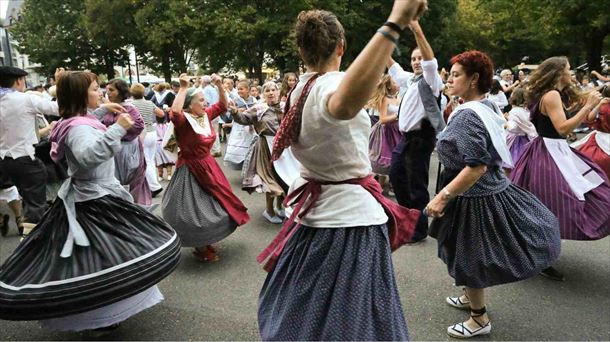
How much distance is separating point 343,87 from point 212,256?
3577mm

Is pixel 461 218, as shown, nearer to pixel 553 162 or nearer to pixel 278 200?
pixel 553 162

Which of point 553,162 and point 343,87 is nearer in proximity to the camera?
point 343,87

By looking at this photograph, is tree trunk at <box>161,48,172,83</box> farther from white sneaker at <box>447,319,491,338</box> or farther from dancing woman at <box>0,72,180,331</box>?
white sneaker at <box>447,319,491,338</box>

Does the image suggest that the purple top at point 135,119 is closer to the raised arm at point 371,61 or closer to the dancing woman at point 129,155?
the dancing woman at point 129,155

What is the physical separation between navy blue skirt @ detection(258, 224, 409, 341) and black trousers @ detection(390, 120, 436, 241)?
3036 millimetres

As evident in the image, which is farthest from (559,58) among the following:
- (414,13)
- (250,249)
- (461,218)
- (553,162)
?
(250,249)

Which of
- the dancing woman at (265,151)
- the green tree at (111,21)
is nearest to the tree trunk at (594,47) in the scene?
the dancing woman at (265,151)

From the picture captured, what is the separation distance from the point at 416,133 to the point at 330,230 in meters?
3.18

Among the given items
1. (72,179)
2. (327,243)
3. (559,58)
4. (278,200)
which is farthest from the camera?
(278,200)

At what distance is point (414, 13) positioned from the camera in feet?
4.57

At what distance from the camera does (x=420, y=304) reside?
361cm

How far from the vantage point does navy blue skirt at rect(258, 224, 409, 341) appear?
1794 millimetres

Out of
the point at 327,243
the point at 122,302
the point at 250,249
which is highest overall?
the point at 327,243

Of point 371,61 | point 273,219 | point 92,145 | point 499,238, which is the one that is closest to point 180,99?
point 92,145
